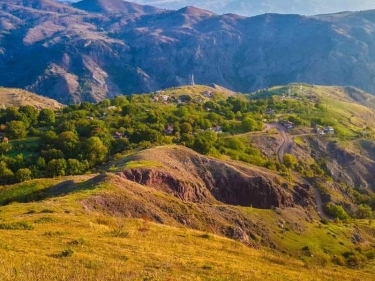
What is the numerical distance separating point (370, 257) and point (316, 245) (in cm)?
841

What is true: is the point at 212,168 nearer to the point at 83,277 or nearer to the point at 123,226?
the point at 123,226

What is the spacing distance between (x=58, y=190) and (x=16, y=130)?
71383mm

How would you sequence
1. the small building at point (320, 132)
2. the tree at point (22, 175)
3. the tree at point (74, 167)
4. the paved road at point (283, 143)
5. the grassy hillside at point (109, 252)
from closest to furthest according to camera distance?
the grassy hillside at point (109, 252) < the tree at point (22, 175) < the tree at point (74, 167) < the paved road at point (283, 143) < the small building at point (320, 132)

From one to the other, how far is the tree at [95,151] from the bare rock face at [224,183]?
67.5ft

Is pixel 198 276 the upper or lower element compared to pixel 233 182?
upper

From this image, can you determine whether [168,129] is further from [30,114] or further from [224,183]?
[224,183]

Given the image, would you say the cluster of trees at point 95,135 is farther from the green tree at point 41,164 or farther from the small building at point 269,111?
the small building at point 269,111

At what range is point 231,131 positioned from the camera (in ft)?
461

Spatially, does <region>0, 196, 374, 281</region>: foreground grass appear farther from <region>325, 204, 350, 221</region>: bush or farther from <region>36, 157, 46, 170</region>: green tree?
<region>325, 204, 350, 221</region>: bush

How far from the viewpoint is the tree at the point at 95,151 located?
9438 cm

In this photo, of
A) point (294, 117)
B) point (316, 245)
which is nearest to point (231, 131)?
point (294, 117)

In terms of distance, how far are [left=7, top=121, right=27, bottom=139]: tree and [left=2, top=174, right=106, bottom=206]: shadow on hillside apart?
68053 millimetres

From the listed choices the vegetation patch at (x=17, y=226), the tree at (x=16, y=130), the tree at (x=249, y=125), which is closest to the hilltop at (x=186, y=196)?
the vegetation patch at (x=17, y=226)

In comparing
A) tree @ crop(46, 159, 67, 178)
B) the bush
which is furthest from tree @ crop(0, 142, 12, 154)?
the bush
